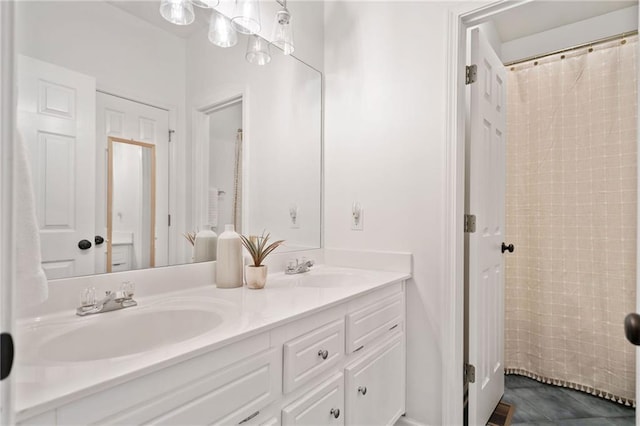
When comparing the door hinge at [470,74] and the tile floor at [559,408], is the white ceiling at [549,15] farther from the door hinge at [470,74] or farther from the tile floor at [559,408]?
the tile floor at [559,408]

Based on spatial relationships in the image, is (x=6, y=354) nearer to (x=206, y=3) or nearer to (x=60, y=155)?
(x=60, y=155)

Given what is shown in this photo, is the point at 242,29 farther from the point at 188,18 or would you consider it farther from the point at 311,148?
the point at 311,148

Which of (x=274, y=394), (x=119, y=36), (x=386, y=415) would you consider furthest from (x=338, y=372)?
(x=119, y=36)

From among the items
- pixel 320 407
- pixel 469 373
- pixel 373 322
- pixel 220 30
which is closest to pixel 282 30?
pixel 220 30

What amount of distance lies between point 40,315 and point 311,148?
147 centimetres

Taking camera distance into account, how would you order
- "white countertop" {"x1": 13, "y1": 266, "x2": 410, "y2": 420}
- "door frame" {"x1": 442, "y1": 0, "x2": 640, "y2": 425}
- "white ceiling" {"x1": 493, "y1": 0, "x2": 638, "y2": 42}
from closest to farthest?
"white countertop" {"x1": 13, "y1": 266, "x2": 410, "y2": 420}
"door frame" {"x1": 442, "y1": 0, "x2": 640, "y2": 425}
"white ceiling" {"x1": 493, "y1": 0, "x2": 638, "y2": 42}

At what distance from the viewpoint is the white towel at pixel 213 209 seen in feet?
4.81

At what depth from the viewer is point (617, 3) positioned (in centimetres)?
219

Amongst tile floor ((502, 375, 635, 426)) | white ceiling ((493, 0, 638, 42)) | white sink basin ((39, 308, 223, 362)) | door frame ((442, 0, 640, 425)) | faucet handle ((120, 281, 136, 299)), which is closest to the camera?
white sink basin ((39, 308, 223, 362))

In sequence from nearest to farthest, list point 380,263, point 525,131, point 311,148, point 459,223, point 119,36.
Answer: point 119,36, point 459,223, point 380,263, point 311,148, point 525,131

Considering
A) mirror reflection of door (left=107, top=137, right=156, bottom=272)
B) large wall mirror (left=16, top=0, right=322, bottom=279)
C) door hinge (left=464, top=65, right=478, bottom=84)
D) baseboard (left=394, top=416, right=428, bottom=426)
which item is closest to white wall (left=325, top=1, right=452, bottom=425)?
baseboard (left=394, top=416, right=428, bottom=426)

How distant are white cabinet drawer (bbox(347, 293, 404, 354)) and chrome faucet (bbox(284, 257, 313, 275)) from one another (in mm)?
458

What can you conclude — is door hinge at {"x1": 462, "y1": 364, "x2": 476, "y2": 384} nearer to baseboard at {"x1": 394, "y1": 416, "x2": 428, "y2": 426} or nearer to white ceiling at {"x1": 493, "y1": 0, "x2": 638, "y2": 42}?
baseboard at {"x1": 394, "y1": 416, "x2": 428, "y2": 426}

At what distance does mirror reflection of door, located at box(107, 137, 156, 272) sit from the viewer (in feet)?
3.76
